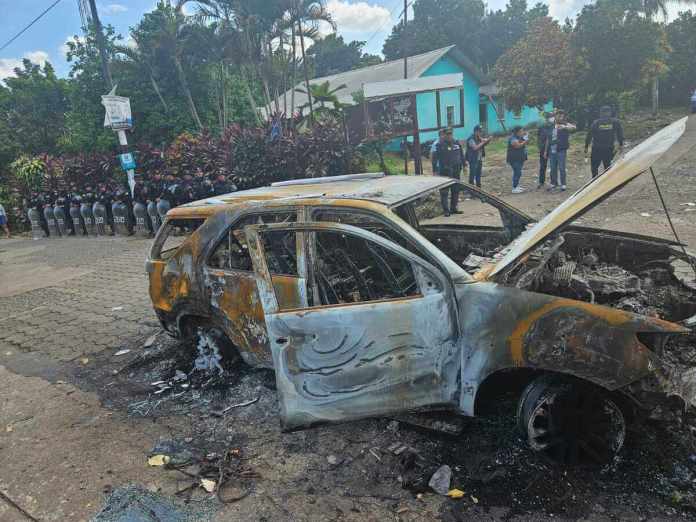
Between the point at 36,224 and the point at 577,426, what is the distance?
1710 centimetres

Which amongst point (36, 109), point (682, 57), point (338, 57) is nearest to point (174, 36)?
point (36, 109)

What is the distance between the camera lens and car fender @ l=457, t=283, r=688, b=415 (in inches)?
90.8

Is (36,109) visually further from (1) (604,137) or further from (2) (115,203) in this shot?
(1) (604,137)

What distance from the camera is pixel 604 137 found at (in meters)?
9.14

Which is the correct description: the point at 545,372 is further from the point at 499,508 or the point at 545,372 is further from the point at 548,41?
the point at 548,41

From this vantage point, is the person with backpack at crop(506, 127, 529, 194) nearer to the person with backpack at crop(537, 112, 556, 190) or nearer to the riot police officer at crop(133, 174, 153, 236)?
the person with backpack at crop(537, 112, 556, 190)

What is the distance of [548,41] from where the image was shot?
21203mm

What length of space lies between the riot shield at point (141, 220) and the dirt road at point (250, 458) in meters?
A: 7.30

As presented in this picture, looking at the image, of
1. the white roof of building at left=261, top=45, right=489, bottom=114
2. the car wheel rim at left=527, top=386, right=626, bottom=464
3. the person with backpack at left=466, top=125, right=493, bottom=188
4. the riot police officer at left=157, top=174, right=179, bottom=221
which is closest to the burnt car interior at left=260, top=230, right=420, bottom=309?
the car wheel rim at left=527, top=386, right=626, bottom=464

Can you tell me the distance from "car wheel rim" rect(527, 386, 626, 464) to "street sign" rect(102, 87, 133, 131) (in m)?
11.8

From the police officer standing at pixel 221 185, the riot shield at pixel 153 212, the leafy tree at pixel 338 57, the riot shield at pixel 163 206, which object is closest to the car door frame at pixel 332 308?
the police officer standing at pixel 221 185

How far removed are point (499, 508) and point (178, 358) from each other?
319 cm

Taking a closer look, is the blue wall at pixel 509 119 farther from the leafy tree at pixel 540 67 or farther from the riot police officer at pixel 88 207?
the riot police officer at pixel 88 207

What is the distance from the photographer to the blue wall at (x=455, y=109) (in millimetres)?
23062
